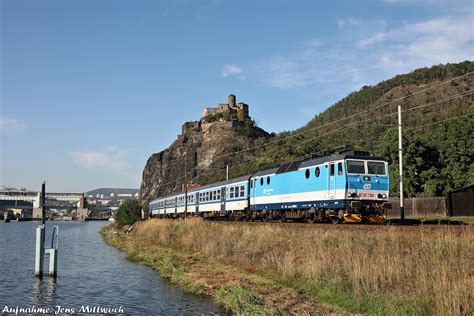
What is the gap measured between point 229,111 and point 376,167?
153m

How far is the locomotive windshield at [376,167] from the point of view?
26.3 m

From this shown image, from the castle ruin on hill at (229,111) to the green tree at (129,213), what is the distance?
308 ft

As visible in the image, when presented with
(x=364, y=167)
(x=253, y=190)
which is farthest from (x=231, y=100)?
(x=364, y=167)

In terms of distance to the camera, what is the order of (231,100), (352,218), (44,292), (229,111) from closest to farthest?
1. (44,292)
2. (352,218)
3. (229,111)
4. (231,100)

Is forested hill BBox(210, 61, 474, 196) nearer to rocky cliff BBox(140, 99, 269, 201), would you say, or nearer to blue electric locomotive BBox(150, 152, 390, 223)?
blue electric locomotive BBox(150, 152, 390, 223)

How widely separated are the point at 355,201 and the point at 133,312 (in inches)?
540

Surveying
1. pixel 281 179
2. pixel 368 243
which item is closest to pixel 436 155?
pixel 281 179

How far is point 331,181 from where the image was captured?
26547 millimetres

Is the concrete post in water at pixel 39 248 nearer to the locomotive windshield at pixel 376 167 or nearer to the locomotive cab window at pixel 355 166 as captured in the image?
the locomotive cab window at pixel 355 166

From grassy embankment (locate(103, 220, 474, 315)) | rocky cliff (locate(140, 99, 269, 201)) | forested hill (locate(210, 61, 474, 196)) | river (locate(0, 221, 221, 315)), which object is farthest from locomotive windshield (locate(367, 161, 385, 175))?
rocky cliff (locate(140, 99, 269, 201))

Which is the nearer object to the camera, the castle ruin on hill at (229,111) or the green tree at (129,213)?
the green tree at (129,213)

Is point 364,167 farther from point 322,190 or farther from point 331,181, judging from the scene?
point 322,190

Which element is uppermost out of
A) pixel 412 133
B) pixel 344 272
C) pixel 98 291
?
pixel 412 133

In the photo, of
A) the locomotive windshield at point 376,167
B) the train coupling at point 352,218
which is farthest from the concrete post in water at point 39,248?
the locomotive windshield at point 376,167
